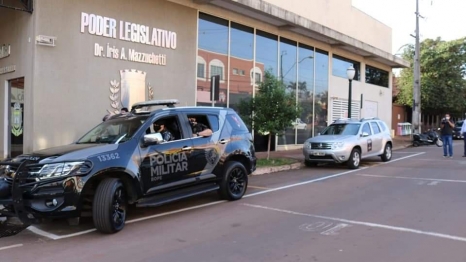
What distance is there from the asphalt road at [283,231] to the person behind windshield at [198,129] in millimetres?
1426

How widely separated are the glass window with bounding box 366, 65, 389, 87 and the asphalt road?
19.2m

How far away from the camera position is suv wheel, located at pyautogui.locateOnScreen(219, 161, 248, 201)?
8.27 meters

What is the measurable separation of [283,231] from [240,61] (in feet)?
38.7

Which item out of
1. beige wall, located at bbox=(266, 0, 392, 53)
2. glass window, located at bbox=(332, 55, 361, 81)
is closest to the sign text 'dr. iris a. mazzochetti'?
beige wall, located at bbox=(266, 0, 392, 53)

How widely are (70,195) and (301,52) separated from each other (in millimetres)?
16722

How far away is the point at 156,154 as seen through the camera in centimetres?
681

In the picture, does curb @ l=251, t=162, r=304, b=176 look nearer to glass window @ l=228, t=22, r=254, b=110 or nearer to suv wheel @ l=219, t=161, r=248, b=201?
glass window @ l=228, t=22, r=254, b=110

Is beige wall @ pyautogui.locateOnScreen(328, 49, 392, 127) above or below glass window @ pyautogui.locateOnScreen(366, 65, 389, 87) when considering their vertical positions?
below

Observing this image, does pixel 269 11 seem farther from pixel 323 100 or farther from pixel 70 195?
pixel 70 195

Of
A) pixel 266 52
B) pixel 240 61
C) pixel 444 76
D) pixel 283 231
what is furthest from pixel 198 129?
pixel 444 76

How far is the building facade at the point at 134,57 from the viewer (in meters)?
11.2

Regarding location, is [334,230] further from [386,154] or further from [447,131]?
[447,131]

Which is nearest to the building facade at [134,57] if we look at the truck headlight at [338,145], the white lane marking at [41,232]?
the truck headlight at [338,145]

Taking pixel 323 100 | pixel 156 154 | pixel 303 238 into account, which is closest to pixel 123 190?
pixel 156 154
